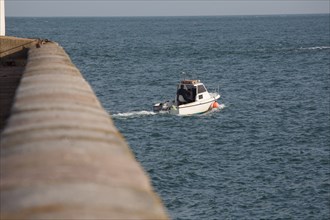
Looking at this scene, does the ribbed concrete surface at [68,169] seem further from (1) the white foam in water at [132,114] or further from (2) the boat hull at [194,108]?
(2) the boat hull at [194,108]

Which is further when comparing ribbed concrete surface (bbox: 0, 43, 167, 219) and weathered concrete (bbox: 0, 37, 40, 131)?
weathered concrete (bbox: 0, 37, 40, 131)

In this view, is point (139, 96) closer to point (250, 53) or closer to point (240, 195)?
point (240, 195)

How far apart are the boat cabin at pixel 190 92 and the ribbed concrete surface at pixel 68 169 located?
54487 mm

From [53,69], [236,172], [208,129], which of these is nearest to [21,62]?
[53,69]

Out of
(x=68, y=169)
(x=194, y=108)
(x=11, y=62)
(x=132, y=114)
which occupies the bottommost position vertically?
(x=132, y=114)

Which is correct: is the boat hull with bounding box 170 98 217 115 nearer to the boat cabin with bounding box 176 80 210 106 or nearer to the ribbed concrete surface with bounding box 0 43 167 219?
the boat cabin with bounding box 176 80 210 106

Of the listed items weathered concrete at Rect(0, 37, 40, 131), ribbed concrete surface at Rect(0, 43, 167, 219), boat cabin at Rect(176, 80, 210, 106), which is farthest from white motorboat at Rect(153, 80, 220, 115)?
ribbed concrete surface at Rect(0, 43, 167, 219)

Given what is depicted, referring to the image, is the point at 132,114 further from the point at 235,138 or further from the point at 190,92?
the point at 235,138

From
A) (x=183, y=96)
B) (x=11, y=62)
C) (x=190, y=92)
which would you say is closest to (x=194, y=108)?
(x=190, y=92)

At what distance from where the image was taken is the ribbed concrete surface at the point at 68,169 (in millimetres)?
2617

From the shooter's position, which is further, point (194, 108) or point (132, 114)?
point (194, 108)

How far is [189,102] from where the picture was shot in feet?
196

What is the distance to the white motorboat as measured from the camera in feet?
192

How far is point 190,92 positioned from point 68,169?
56.6 metres
